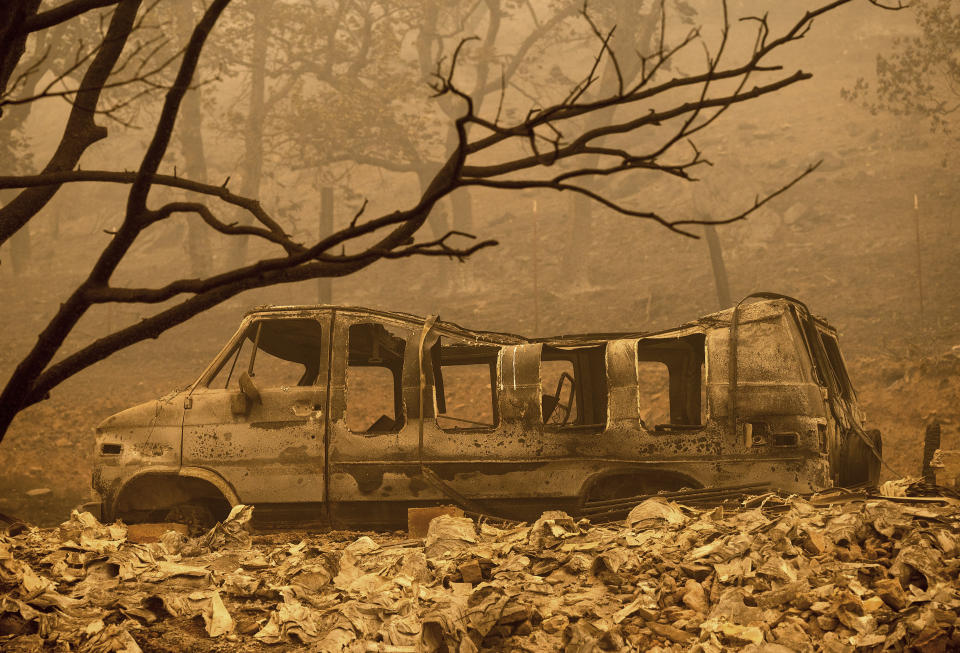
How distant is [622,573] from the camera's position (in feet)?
18.3

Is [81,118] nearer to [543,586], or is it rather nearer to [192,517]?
[543,586]

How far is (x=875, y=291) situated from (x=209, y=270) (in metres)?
16.4

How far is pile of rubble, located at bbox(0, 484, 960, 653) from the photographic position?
15.9 ft

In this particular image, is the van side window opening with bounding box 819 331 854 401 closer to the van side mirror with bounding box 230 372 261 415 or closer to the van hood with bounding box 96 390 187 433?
the van side mirror with bounding box 230 372 261 415

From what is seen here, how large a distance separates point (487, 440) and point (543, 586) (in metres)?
1.75

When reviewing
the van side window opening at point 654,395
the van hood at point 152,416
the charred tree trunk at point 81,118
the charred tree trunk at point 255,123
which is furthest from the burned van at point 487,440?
the charred tree trunk at point 255,123

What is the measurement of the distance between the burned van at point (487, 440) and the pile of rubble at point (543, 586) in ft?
1.50

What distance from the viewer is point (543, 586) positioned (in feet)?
18.0

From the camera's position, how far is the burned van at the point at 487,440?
22.2 ft

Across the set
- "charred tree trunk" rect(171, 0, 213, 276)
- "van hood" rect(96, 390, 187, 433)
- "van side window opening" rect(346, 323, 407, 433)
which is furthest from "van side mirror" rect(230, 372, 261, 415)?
"charred tree trunk" rect(171, 0, 213, 276)

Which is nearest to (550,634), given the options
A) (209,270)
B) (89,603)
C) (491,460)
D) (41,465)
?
(491,460)

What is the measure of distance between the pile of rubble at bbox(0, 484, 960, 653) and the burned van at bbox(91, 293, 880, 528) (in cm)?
46

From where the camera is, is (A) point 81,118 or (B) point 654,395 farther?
(B) point 654,395

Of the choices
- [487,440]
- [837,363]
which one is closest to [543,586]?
[487,440]
